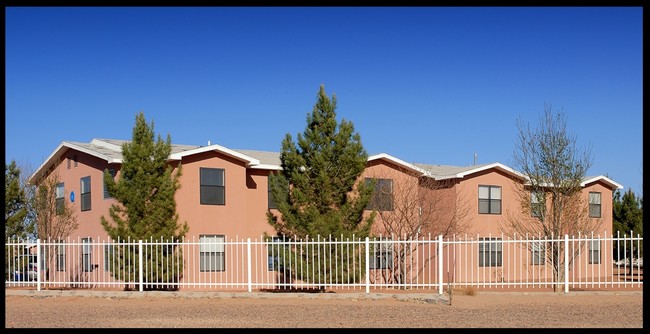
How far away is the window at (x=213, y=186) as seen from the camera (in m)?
26.1

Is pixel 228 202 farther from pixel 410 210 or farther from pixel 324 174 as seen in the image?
pixel 410 210

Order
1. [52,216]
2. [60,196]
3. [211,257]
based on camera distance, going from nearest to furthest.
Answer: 1. [211,257]
2. [52,216]
3. [60,196]

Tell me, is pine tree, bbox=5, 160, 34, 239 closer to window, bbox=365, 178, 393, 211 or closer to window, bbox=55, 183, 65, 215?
window, bbox=55, 183, 65, 215

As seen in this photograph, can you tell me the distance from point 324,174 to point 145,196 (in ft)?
17.0

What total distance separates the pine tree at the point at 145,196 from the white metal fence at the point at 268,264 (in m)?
0.21

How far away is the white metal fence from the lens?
64.2 ft

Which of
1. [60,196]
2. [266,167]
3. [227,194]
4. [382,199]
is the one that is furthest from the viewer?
[382,199]


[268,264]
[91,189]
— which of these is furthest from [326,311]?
[91,189]

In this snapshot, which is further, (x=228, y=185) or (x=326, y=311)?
(x=228, y=185)

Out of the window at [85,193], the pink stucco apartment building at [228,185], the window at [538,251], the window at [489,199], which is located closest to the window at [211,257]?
the pink stucco apartment building at [228,185]

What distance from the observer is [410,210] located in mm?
28781

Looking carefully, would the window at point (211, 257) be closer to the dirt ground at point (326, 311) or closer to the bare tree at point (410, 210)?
the bare tree at point (410, 210)

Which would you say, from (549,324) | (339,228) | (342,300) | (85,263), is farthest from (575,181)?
(85,263)
